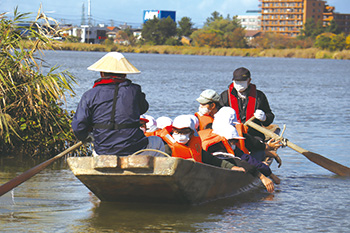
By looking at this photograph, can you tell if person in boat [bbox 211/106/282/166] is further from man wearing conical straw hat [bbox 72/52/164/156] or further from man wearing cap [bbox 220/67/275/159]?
man wearing conical straw hat [bbox 72/52/164/156]

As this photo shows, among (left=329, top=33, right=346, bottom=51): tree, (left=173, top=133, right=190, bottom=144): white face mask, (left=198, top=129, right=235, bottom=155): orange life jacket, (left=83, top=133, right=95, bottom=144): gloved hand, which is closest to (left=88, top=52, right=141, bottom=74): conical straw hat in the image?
(left=83, top=133, right=95, bottom=144): gloved hand

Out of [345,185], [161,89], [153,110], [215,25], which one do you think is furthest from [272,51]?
[345,185]

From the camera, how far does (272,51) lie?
391ft

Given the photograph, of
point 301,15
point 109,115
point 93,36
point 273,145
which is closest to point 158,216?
point 109,115

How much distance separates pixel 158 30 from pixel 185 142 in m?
140

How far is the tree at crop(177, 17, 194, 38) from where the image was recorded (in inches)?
6274

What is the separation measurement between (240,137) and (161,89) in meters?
24.9

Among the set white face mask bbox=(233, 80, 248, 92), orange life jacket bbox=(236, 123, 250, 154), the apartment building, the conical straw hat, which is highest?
the apartment building

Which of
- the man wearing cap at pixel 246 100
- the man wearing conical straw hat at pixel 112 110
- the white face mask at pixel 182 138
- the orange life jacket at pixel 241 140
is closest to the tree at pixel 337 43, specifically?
the man wearing cap at pixel 246 100

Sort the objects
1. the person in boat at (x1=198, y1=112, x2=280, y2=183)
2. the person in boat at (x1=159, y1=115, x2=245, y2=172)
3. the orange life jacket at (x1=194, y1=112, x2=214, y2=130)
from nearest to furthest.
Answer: the person in boat at (x1=159, y1=115, x2=245, y2=172), the person in boat at (x1=198, y1=112, x2=280, y2=183), the orange life jacket at (x1=194, y1=112, x2=214, y2=130)

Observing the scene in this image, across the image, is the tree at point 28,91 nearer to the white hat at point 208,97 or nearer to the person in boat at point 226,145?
the white hat at point 208,97

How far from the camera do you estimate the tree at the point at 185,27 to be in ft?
523

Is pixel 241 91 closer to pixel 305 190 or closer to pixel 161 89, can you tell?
pixel 305 190

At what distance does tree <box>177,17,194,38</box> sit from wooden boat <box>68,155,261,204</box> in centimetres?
14846
